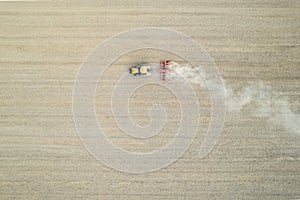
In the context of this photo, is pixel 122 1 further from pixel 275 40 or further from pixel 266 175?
pixel 266 175

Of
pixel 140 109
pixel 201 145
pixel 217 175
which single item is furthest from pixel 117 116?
pixel 217 175

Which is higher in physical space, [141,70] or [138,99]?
[141,70]

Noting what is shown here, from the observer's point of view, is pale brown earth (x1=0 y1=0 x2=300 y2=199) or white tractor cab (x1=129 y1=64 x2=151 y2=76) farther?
white tractor cab (x1=129 y1=64 x2=151 y2=76)

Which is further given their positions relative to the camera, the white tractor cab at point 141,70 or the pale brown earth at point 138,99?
the white tractor cab at point 141,70

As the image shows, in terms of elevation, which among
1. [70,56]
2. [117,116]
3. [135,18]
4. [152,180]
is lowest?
[152,180]
